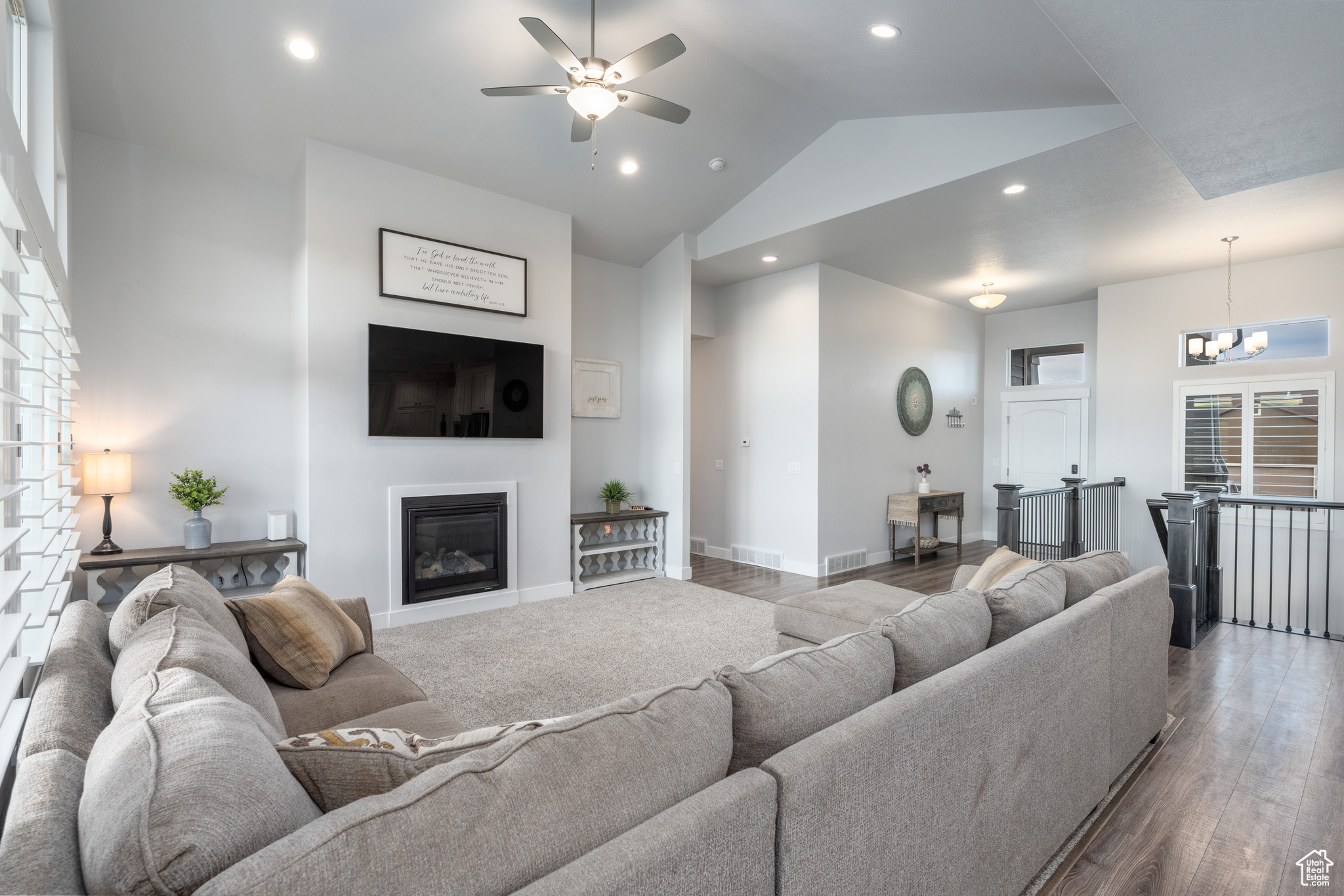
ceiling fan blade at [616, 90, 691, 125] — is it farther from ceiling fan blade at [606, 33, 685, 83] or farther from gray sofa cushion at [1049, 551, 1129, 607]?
gray sofa cushion at [1049, 551, 1129, 607]

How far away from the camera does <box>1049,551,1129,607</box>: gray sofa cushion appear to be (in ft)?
7.56

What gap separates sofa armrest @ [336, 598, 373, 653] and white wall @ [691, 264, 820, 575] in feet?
14.1

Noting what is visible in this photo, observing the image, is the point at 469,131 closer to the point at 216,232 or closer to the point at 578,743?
the point at 216,232

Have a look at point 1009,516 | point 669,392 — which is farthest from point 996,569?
point 669,392

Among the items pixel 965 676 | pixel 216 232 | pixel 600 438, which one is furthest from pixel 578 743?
pixel 600 438

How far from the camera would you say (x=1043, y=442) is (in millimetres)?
7727

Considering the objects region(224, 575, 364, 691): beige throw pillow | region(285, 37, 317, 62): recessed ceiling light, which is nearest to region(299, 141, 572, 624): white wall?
region(285, 37, 317, 62): recessed ceiling light

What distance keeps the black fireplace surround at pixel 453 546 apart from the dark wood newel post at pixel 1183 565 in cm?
432

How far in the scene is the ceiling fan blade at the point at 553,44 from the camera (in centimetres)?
274

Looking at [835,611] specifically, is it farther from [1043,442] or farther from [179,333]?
[1043,442]

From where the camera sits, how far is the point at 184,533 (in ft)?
13.1

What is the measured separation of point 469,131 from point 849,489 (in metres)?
4.51

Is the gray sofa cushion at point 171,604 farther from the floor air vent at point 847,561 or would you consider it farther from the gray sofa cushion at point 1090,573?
the floor air vent at point 847,561

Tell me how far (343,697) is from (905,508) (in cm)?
589
